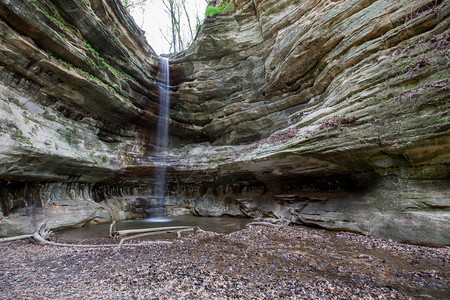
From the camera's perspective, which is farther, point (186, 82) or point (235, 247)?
point (186, 82)

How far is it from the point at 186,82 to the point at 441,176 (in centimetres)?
1853

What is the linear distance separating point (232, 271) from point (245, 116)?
13175 mm

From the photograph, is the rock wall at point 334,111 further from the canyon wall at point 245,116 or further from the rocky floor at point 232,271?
the rocky floor at point 232,271

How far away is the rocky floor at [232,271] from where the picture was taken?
10.3 ft

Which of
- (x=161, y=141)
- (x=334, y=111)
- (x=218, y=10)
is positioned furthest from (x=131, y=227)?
(x=218, y=10)

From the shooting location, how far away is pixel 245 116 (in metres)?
15.9

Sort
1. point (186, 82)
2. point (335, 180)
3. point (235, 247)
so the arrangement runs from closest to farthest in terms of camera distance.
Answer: point (235, 247) → point (335, 180) → point (186, 82)

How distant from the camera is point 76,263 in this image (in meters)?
4.76

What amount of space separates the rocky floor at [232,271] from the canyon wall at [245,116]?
9.01 ft

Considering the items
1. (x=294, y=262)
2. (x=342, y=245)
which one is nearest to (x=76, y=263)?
(x=294, y=262)

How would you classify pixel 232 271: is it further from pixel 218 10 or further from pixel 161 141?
pixel 218 10

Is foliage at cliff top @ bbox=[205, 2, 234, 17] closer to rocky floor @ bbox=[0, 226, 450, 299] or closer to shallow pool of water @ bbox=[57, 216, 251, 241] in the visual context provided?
shallow pool of water @ bbox=[57, 216, 251, 241]

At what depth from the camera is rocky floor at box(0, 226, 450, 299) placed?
10.3ft

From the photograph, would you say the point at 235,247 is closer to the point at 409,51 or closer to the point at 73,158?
the point at 409,51
